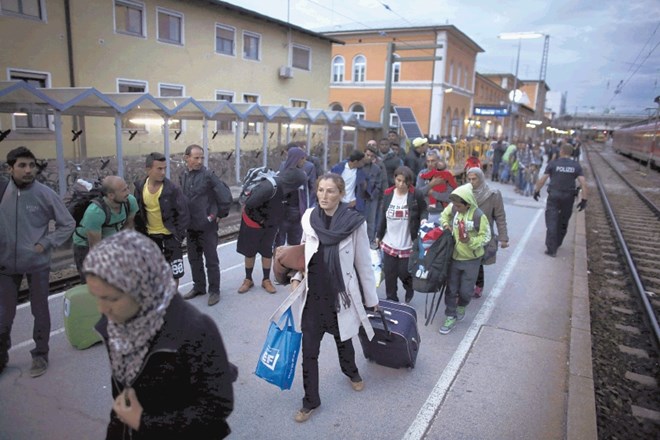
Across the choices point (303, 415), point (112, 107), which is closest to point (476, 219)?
point (303, 415)

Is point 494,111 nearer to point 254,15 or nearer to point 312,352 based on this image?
point 254,15

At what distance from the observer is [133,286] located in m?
1.46

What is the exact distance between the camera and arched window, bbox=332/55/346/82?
38625 millimetres

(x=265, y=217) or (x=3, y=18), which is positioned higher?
(x=3, y=18)

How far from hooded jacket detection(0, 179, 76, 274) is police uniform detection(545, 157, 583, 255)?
24.8 ft

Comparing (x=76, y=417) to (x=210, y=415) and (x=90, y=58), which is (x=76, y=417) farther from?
(x=90, y=58)

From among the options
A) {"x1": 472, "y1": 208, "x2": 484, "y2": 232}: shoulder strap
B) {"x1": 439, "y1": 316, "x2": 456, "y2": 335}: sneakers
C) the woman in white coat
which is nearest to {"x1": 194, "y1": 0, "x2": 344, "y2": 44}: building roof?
{"x1": 472, "y1": 208, "x2": 484, "y2": 232}: shoulder strap

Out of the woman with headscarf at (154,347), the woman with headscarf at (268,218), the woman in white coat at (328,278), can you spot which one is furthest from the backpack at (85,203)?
the woman with headscarf at (154,347)

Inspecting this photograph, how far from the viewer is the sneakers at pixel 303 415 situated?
11.0 ft

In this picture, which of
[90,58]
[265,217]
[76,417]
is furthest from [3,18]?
[76,417]

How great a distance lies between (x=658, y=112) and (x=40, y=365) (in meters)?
31.9

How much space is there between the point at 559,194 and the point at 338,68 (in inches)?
1327

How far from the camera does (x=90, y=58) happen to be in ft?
47.8

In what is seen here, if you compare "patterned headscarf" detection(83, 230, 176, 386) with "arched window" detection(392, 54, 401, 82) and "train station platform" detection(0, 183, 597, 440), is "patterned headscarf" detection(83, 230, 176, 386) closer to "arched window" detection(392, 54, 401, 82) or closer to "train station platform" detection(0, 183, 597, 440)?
"train station platform" detection(0, 183, 597, 440)
